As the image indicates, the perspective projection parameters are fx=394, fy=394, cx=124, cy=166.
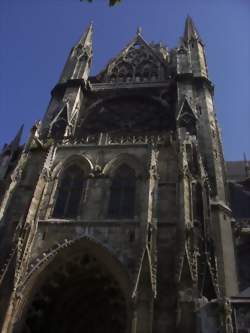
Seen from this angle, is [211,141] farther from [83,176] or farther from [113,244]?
[113,244]

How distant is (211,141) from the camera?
649 inches

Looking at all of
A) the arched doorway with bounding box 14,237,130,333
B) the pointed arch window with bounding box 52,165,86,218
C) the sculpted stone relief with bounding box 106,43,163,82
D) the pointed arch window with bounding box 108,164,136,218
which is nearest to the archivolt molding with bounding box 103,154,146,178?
the pointed arch window with bounding box 108,164,136,218

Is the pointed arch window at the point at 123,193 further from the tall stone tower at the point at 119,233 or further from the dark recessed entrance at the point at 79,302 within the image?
the dark recessed entrance at the point at 79,302

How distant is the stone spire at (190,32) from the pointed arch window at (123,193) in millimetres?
13281

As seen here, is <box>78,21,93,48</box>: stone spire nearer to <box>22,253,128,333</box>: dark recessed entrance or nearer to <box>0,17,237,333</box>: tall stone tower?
<box>0,17,237,333</box>: tall stone tower

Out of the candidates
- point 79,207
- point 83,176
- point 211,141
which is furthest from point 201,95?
point 79,207

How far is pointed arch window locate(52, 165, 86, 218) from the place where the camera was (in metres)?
13.8

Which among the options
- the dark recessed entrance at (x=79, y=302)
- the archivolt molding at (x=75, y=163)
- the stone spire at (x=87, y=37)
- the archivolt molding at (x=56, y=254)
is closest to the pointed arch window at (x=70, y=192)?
the archivolt molding at (x=75, y=163)

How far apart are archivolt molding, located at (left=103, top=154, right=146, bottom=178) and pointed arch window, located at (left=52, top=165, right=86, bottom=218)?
3.22 ft

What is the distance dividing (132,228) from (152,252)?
1.31 m

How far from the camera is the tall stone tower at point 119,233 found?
1042 cm

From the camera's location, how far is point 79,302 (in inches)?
499

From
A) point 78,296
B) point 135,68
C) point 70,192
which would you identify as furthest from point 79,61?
point 78,296

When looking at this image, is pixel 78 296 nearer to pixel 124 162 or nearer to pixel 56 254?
pixel 56 254
